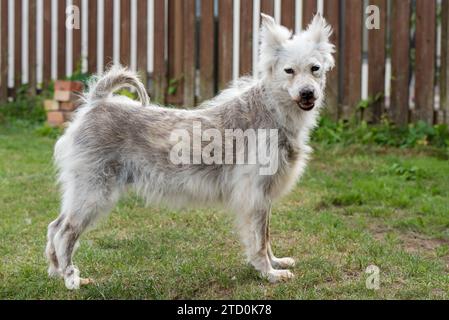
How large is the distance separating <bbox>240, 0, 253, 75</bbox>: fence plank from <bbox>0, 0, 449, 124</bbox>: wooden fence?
0.01m

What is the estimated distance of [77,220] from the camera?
4496 millimetres

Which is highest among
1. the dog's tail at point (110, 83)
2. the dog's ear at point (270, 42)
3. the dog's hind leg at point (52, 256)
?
the dog's ear at point (270, 42)

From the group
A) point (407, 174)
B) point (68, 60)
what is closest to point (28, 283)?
point (407, 174)

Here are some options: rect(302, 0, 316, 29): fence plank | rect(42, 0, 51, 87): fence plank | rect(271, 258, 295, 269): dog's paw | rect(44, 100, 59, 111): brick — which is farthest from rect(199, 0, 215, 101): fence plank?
rect(271, 258, 295, 269): dog's paw

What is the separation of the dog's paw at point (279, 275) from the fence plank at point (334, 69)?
4.07 metres

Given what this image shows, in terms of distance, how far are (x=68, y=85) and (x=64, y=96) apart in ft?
0.47

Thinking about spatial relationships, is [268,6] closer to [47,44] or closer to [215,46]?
[215,46]

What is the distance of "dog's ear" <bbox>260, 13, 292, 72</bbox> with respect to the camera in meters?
4.56

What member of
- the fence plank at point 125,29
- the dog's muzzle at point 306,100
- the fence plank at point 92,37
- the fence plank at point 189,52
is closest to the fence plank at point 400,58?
the fence plank at point 189,52

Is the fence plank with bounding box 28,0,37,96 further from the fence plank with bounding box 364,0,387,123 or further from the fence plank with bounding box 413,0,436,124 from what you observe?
the fence plank with bounding box 413,0,436,124

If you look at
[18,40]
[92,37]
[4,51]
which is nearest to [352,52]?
[92,37]

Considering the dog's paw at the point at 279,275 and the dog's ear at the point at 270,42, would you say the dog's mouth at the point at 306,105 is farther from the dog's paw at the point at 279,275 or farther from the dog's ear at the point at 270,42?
the dog's paw at the point at 279,275

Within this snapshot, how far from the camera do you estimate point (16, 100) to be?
9562mm

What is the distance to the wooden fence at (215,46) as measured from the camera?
8125 millimetres
